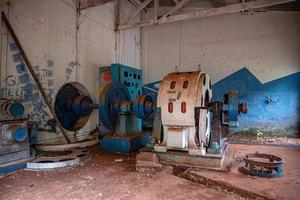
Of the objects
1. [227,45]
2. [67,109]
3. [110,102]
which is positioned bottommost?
[67,109]

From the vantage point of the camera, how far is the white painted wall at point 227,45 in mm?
4785

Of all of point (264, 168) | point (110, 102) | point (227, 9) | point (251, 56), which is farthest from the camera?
point (251, 56)

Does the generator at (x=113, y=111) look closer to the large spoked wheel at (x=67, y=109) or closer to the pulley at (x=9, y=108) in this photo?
the large spoked wheel at (x=67, y=109)

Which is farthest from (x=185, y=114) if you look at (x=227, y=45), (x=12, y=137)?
(x=227, y=45)

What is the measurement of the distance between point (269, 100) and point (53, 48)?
4.30 metres

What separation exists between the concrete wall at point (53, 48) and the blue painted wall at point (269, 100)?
9.45 feet

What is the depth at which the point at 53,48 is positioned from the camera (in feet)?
10.9

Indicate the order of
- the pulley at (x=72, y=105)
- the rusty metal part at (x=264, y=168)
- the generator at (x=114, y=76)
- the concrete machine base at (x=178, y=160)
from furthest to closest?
1. the generator at (x=114, y=76)
2. the pulley at (x=72, y=105)
3. the concrete machine base at (x=178, y=160)
4. the rusty metal part at (x=264, y=168)

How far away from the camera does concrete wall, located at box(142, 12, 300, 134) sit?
477cm

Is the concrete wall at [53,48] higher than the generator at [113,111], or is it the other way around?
the concrete wall at [53,48]

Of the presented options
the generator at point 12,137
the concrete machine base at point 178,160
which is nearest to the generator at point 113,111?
the concrete machine base at point 178,160

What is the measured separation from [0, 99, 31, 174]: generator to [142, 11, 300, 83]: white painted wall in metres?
3.86

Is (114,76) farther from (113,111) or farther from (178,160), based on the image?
(178,160)

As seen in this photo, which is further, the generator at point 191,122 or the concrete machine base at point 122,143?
the concrete machine base at point 122,143
